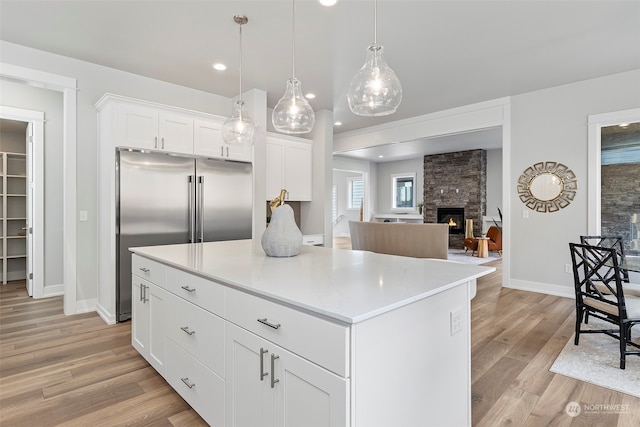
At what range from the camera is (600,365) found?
244 centimetres

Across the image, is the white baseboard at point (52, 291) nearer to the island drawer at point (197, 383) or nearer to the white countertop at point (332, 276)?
the white countertop at point (332, 276)

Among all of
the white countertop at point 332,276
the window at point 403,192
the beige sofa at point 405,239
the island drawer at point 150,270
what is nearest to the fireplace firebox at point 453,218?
the window at point 403,192

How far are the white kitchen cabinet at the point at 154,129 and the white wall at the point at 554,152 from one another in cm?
455

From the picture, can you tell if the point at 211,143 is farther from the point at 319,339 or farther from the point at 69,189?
the point at 319,339

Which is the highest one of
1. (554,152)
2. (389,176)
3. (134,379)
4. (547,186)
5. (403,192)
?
(389,176)

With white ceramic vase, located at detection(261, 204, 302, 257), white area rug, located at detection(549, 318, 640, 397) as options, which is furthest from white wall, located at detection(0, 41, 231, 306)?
white area rug, located at detection(549, 318, 640, 397)

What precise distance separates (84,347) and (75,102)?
258cm

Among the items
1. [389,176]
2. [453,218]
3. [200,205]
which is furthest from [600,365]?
[389,176]

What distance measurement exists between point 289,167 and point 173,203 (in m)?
1.91

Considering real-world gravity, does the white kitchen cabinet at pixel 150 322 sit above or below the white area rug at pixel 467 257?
above

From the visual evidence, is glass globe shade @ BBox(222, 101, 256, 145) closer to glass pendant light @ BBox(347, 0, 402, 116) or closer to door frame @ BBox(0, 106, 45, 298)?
glass pendant light @ BBox(347, 0, 402, 116)

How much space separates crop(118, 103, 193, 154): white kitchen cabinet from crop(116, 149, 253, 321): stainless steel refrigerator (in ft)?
0.40

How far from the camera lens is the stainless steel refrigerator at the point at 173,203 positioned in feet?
11.1

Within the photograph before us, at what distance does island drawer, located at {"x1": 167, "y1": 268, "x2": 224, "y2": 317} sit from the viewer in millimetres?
1557
